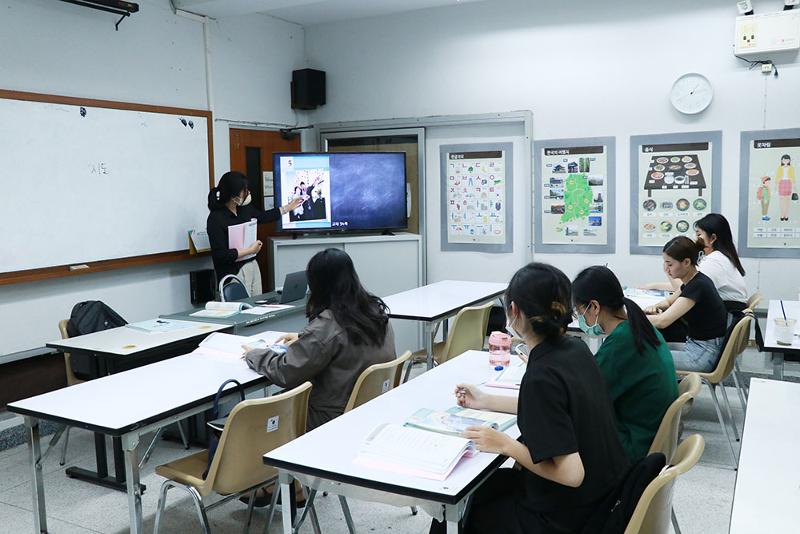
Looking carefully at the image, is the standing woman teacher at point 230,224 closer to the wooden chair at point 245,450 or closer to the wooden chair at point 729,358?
the wooden chair at point 245,450

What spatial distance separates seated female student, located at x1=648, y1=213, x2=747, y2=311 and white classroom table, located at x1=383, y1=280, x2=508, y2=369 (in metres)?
1.28

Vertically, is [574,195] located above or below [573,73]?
below

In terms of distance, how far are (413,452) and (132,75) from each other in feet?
13.6

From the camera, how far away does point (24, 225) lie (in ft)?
14.2

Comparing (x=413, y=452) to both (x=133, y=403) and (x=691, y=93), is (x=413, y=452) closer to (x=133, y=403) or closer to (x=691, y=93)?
(x=133, y=403)

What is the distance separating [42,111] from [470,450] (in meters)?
3.76

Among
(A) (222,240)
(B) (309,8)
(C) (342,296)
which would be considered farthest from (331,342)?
(B) (309,8)

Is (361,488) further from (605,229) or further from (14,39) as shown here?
(605,229)

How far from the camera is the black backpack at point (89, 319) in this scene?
390 centimetres

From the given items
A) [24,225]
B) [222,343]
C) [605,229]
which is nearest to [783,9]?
[605,229]

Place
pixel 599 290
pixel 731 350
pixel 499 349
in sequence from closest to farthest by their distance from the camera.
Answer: pixel 599 290
pixel 499 349
pixel 731 350

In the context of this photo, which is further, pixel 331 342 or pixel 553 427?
pixel 331 342

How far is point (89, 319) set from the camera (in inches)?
155

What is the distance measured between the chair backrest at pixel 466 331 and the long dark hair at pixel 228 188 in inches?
77.3
